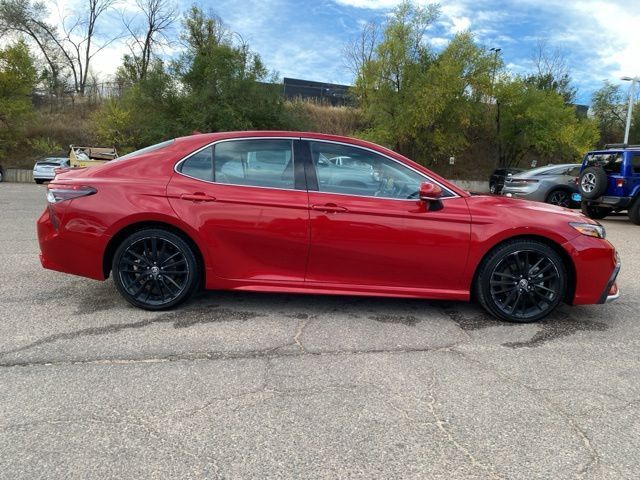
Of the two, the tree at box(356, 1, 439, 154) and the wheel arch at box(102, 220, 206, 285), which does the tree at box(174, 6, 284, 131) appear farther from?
the wheel arch at box(102, 220, 206, 285)

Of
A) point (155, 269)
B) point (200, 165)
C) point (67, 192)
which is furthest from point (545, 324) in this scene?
point (67, 192)

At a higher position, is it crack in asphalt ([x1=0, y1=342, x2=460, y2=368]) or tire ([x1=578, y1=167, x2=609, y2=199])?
tire ([x1=578, y1=167, x2=609, y2=199])

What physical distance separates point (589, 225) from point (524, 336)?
122 centimetres

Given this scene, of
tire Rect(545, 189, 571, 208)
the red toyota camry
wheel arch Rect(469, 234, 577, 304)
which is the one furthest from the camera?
tire Rect(545, 189, 571, 208)

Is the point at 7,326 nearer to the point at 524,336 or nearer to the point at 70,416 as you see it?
the point at 70,416

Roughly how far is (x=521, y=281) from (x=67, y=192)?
415 centimetres

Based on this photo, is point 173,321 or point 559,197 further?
point 559,197

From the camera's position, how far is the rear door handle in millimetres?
4098

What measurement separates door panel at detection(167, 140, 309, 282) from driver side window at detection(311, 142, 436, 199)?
0.28 m

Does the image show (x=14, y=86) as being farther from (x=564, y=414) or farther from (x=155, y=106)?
(x=564, y=414)

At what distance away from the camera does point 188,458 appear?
2238 millimetres

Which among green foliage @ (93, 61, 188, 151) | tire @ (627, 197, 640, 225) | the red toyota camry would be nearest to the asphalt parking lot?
the red toyota camry

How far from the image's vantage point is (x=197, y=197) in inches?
162

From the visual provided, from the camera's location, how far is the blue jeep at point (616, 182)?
38.7ft
